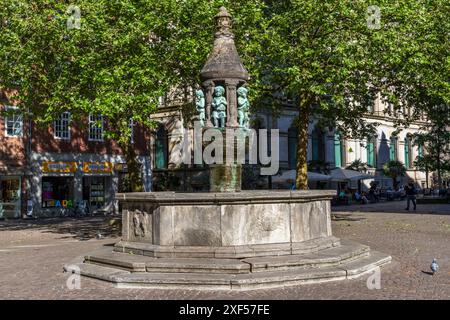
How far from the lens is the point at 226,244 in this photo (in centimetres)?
1166

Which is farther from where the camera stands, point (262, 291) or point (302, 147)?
point (302, 147)

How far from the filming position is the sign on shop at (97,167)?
121 ft

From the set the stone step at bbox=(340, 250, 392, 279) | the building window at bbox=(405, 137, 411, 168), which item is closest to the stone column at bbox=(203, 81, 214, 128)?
the stone step at bbox=(340, 250, 392, 279)

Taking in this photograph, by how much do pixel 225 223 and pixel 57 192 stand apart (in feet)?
86.4

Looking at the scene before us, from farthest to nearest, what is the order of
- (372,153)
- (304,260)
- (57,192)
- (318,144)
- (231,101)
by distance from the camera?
(372,153), (318,144), (57,192), (231,101), (304,260)

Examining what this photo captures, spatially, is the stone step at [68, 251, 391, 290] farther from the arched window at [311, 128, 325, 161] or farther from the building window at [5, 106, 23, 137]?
the arched window at [311, 128, 325, 161]

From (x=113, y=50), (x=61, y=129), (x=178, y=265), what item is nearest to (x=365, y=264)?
(x=178, y=265)

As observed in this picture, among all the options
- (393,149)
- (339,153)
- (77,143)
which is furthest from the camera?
(393,149)

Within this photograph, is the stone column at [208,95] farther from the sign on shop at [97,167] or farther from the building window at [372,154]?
the building window at [372,154]

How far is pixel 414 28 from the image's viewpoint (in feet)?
67.6

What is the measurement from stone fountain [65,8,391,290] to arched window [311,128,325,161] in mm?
39674

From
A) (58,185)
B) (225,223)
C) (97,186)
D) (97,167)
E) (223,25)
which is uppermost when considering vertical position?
(223,25)

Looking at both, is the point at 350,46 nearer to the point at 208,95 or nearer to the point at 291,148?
the point at 208,95
